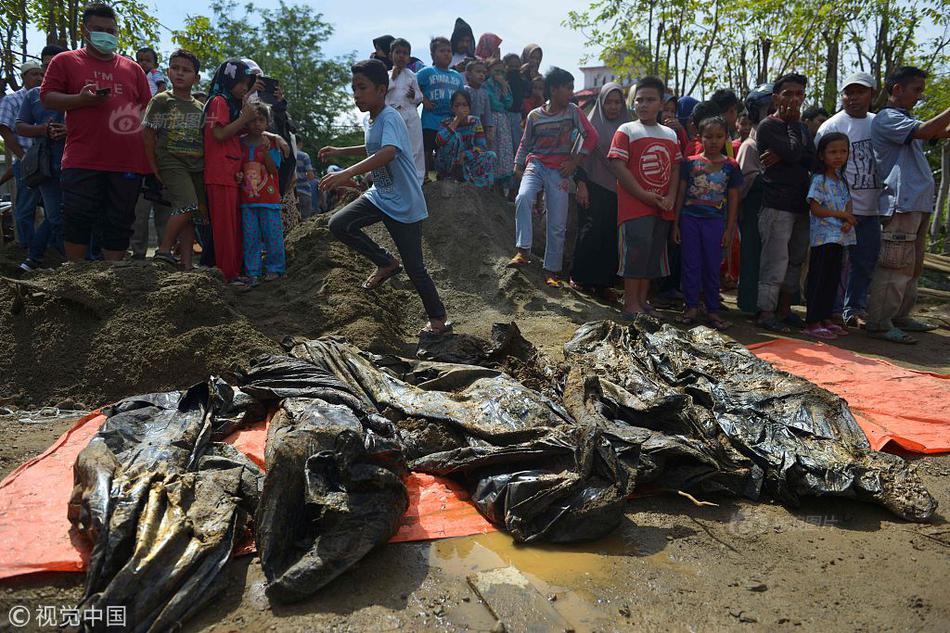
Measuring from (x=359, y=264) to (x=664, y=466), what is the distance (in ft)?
11.3

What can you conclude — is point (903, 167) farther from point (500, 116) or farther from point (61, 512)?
point (61, 512)

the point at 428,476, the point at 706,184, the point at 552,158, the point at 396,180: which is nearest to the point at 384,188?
the point at 396,180

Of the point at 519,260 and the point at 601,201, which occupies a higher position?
the point at 601,201

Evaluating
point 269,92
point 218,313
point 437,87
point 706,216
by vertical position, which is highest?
point 437,87

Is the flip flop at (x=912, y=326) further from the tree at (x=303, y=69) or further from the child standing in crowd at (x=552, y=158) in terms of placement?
the tree at (x=303, y=69)

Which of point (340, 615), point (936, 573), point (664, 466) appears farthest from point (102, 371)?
point (936, 573)

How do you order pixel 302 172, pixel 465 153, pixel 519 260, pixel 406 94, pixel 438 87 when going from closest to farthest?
1. pixel 519 260
2. pixel 406 94
3. pixel 438 87
4. pixel 465 153
5. pixel 302 172

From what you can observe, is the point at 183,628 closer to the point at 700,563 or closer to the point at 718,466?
the point at 700,563

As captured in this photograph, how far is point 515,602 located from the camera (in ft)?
6.23

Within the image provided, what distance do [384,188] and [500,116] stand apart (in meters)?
3.25

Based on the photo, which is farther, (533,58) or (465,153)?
(533,58)

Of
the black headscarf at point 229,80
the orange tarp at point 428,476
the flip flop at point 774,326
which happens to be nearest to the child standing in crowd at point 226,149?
the black headscarf at point 229,80

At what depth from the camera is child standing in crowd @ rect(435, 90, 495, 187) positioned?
6.60 metres

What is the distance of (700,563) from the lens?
2.14 metres
